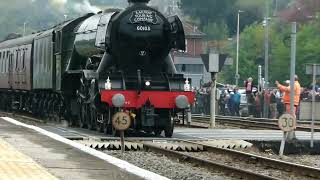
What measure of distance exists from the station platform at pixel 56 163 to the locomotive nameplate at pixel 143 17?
18.0 ft

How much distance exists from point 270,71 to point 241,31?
27.2 meters

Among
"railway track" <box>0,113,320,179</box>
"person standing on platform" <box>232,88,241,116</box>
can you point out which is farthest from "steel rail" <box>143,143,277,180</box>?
"person standing on platform" <box>232,88,241,116</box>

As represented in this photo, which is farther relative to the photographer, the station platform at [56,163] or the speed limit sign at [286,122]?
the speed limit sign at [286,122]

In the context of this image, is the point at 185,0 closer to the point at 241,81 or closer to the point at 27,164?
the point at 241,81

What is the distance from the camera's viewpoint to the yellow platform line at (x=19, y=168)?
30.9 feet

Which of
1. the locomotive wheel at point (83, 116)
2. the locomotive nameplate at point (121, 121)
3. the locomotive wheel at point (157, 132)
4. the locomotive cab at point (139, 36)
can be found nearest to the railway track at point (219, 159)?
the locomotive nameplate at point (121, 121)

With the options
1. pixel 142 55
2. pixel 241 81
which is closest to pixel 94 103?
pixel 142 55

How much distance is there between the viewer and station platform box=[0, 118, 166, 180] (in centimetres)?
978

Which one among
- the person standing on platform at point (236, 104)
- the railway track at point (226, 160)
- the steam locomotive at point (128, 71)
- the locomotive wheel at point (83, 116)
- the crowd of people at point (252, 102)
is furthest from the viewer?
the person standing on platform at point (236, 104)

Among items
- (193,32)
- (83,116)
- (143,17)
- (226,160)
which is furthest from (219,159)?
(193,32)

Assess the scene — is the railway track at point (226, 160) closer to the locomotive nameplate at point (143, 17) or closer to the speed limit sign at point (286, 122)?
→ the speed limit sign at point (286, 122)

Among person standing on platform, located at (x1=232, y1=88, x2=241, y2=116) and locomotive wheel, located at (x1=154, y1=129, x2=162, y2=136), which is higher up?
person standing on platform, located at (x1=232, y1=88, x2=241, y2=116)

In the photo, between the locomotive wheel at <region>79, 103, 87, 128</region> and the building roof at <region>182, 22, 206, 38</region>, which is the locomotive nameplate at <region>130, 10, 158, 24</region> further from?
the building roof at <region>182, 22, 206, 38</region>

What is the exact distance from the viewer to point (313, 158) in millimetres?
18109
